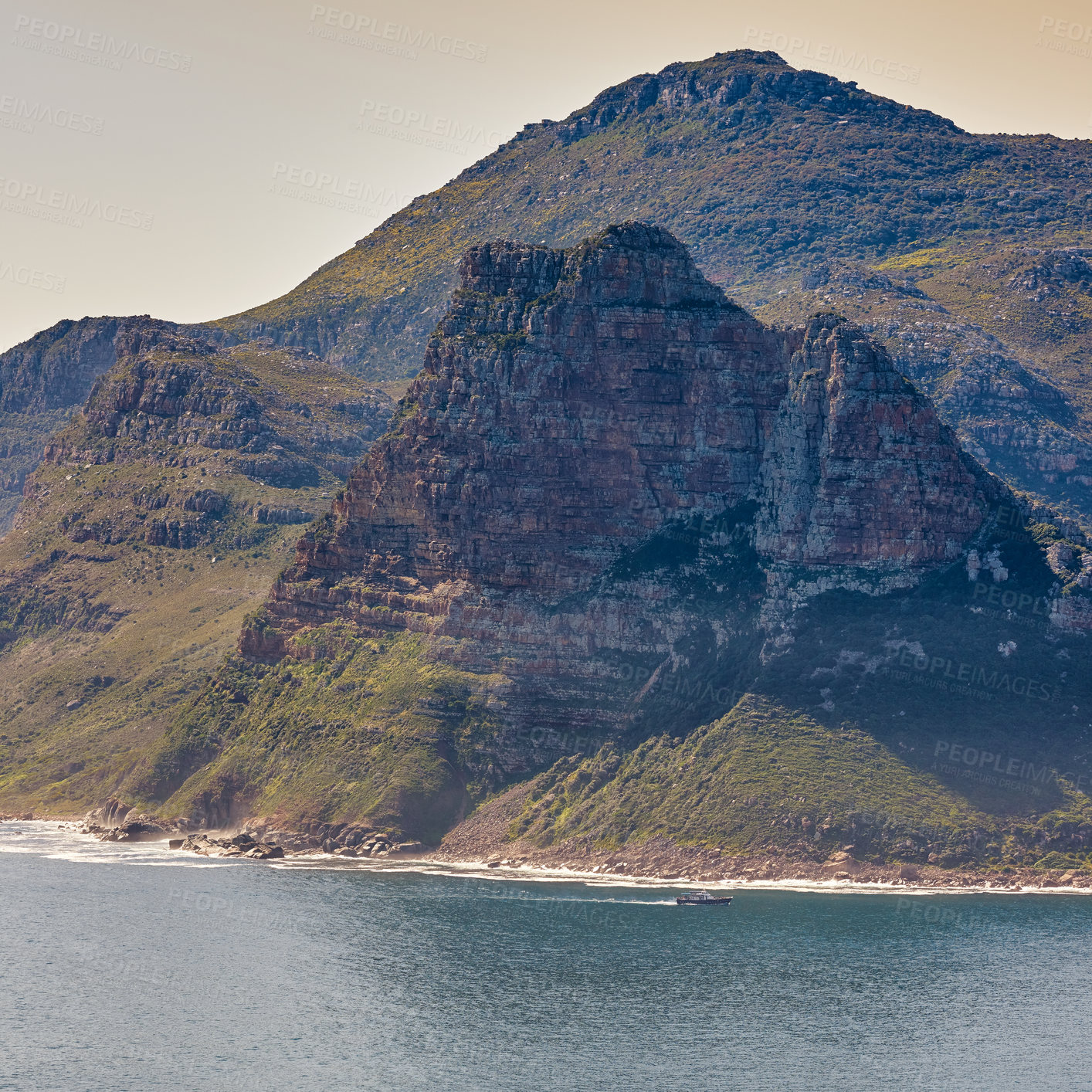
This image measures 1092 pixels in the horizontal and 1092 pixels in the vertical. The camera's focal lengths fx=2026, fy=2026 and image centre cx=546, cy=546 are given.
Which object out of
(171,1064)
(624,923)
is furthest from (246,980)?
(624,923)

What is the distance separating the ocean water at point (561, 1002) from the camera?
15012 cm

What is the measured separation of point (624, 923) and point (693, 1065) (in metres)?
46.8

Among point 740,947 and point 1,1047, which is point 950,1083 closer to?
point 740,947

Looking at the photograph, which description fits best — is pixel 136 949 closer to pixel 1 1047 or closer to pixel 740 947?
pixel 1 1047

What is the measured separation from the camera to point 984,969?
17725 centimetres

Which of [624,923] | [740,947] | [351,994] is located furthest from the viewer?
[624,923]

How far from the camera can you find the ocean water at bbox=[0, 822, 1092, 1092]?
150 m

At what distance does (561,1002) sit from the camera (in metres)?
169

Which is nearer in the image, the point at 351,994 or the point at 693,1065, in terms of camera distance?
the point at 693,1065

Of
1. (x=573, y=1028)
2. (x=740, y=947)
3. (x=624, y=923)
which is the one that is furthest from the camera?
(x=624, y=923)

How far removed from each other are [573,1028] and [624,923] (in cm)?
3707

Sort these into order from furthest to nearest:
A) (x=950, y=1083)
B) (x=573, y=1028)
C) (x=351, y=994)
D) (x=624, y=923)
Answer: (x=624, y=923)
(x=351, y=994)
(x=573, y=1028)
(x=950, y=1083)

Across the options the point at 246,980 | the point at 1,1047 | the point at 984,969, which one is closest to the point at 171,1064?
the point at 1,1047

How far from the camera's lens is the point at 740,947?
186 m
